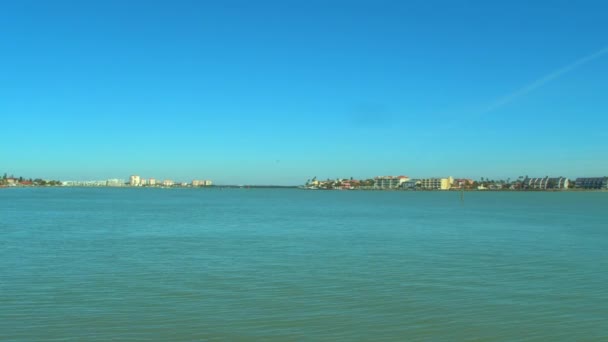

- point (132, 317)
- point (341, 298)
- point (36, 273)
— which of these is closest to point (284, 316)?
point (341, 298)

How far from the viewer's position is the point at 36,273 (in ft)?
52.0

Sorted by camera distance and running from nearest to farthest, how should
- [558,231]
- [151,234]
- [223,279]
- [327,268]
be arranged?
1. [223,279]
2. [327,268]
3. [151,234]
4. [558,231]

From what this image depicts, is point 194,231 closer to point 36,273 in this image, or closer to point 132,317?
point 36,273

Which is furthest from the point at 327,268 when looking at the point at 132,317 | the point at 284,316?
the point at 132,317

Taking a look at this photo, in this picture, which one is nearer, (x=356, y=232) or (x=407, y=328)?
(x=407, y=328)

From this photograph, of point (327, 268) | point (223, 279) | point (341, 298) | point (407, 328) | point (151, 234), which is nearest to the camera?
point (407, 328)

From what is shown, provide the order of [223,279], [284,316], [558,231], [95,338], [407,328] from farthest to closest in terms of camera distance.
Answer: [558,231], [223,279], [284,316], [407,328], [95,338]

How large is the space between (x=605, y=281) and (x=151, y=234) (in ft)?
72.0

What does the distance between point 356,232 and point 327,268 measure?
1453 centimetres

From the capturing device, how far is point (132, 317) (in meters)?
10.9

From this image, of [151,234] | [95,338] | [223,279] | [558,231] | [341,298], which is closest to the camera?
[95,338]

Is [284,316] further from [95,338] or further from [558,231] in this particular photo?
[558,231]

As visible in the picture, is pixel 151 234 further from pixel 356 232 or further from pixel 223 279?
pixel 223 279

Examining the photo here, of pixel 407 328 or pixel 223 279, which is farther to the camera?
pixel 223 279
